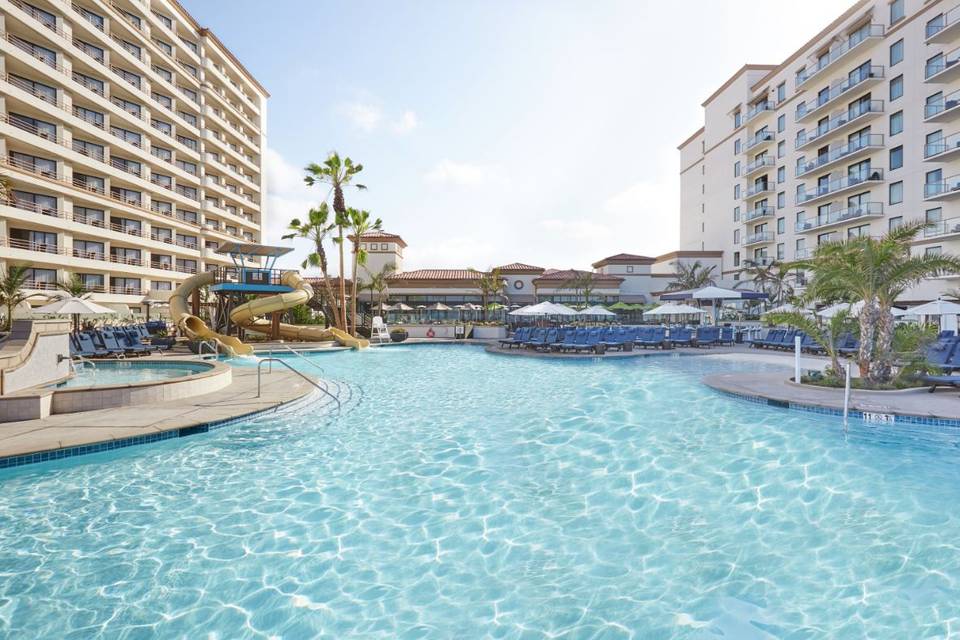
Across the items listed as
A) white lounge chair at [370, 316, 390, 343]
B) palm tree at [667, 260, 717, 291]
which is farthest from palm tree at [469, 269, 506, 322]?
palm tree at [667, 260, 717, 291]

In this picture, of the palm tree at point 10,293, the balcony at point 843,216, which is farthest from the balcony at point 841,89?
the palm tree at point 10,293

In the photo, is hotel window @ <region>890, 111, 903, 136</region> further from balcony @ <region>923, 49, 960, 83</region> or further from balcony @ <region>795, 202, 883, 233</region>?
balcony @ <region>795, 202, 883, 233</region>

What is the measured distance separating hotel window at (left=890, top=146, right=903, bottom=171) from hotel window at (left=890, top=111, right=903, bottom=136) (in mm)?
1088

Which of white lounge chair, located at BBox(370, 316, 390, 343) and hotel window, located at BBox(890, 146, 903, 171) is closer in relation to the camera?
white lounge chair, located at BBox(370, 316, 390, 343)

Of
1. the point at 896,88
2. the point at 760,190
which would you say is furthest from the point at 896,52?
the point at 760,190

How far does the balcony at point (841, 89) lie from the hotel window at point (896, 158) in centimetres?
509

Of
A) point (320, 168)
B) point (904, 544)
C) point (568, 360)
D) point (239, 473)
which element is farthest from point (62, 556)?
point (320, 168)

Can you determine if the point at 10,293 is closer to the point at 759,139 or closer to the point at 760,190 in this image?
the point at 760,190

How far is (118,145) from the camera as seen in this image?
115 feet

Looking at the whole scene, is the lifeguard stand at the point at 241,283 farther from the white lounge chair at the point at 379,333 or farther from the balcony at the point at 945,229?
the balcony at the point at 945,229

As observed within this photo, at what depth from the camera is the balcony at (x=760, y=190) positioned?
44219 mm

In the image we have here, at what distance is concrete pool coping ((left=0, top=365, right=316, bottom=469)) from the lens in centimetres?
662

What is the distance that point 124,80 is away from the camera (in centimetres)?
3591

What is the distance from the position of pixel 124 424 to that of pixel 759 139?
5217cm
